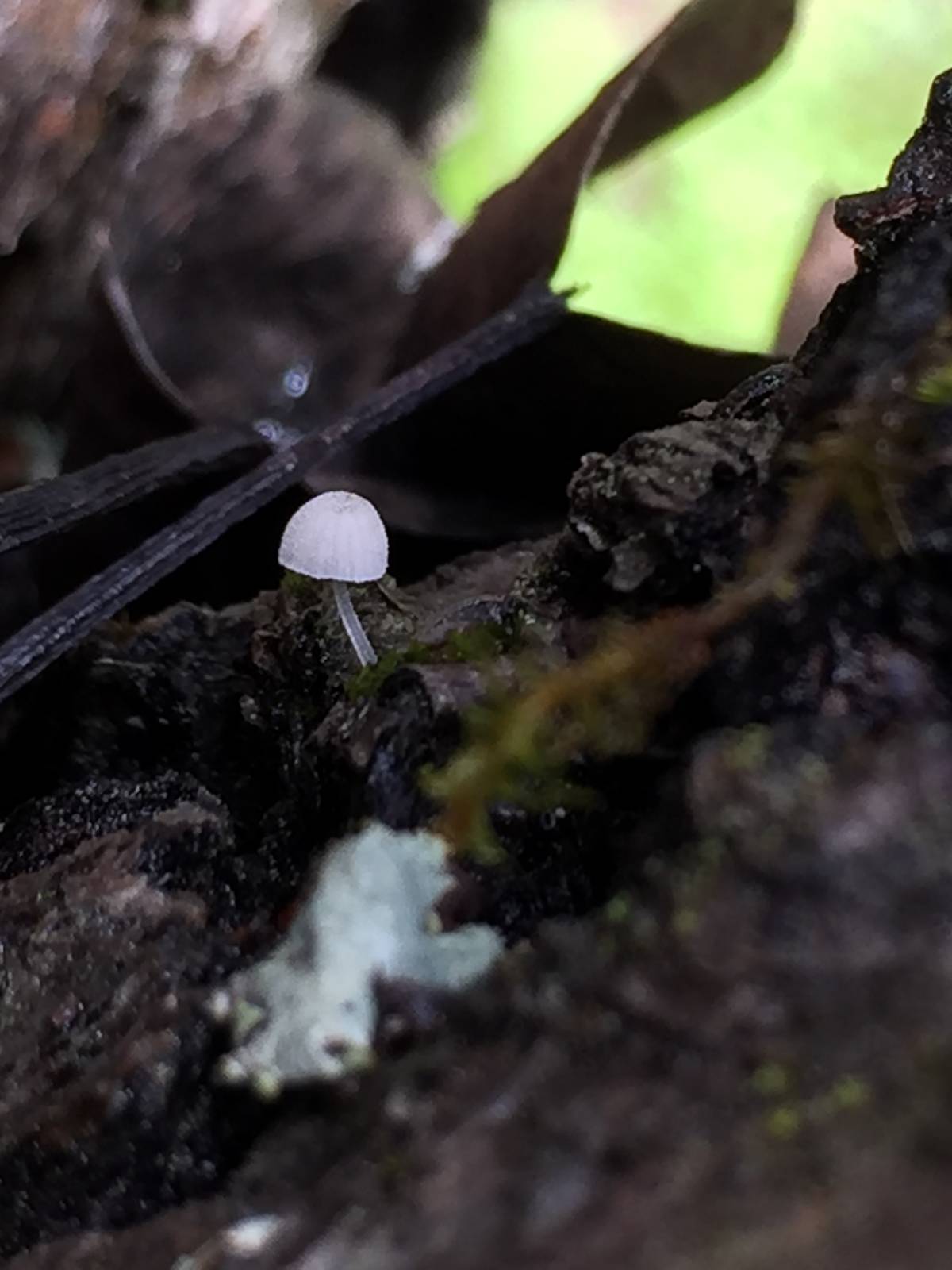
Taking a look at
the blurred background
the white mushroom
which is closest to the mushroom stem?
the white mushroom

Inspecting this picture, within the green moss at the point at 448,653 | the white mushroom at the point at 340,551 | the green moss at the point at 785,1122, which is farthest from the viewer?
the white mushroom at the point at 340,551

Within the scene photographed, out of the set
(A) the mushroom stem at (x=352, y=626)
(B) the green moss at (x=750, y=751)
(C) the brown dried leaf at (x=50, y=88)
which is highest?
(C) the brown dried leaf at (x=50, y=88)

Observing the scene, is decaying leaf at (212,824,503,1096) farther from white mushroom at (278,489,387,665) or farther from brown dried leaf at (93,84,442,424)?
brown dried leaf at (93,84,442,424)

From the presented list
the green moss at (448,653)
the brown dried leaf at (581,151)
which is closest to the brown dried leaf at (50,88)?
the brown dried leaf at (581,151)

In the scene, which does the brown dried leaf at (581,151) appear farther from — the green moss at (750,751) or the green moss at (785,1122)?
the green moss at (785,1122)

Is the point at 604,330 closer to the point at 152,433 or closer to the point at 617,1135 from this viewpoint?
the point at 152,433

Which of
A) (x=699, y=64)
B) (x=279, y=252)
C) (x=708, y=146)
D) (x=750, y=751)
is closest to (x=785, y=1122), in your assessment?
(x=750, y=751)

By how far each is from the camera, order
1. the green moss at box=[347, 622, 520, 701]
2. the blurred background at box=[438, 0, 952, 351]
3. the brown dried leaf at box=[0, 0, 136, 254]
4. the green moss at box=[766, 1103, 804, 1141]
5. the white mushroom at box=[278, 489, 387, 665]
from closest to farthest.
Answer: the green moss at box=[766, 1103, 804, 1141] → the green moss at box=[347, 622, 520, 701] → the white mushroom at box=[278, 489, 387, 665] → the brown dried leaf at box=[0, 0, 136, 254] → the blurred background at box=[438, 0, 952, 351]
